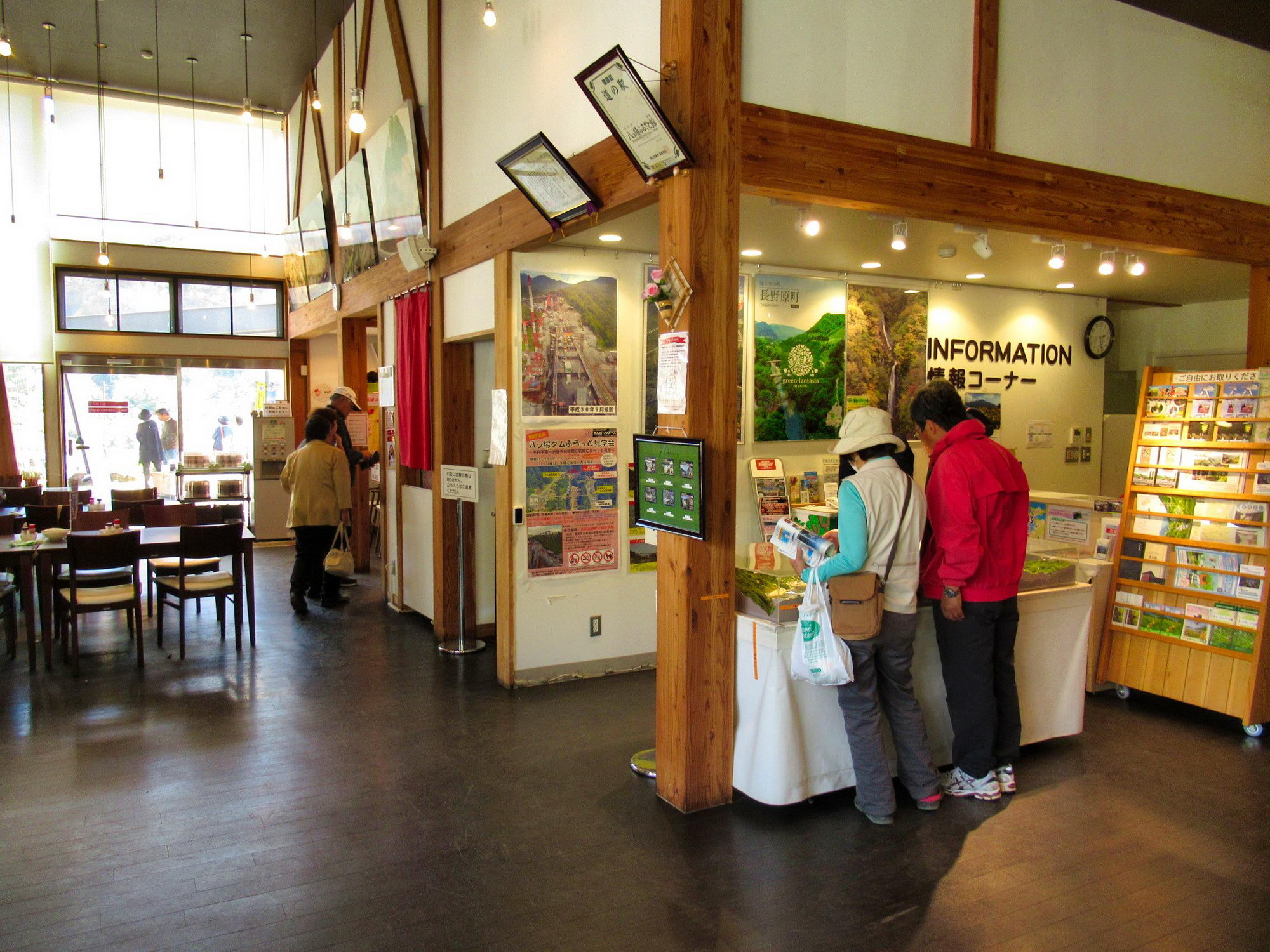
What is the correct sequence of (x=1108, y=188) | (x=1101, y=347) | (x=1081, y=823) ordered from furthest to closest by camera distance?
(x=1101, y=347)
(x=1108, y=188)
(x=1081, y=823)

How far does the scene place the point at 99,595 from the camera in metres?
5.72

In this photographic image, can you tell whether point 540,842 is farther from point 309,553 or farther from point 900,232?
point 309,553

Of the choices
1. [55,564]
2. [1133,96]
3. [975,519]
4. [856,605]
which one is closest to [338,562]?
[55,564]

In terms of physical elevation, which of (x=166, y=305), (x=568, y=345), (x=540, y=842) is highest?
(x=166, y=305)

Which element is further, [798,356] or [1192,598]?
[798,356]

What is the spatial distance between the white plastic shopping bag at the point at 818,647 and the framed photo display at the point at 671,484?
1.65 ft

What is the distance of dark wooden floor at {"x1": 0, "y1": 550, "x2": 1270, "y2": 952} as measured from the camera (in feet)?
9.00

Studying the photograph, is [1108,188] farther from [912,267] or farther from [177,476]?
[177,476]

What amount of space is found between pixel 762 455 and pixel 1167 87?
3.33m

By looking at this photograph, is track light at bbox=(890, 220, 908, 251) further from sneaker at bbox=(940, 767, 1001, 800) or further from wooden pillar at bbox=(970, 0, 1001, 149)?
sneaker at bbox=(940, 767, 1001, 800)

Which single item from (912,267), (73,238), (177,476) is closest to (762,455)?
(912,267)

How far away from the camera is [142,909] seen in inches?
112

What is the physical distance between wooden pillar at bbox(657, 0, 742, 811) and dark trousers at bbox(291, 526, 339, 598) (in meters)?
4.60

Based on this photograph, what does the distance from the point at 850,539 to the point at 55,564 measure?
18.3ft
